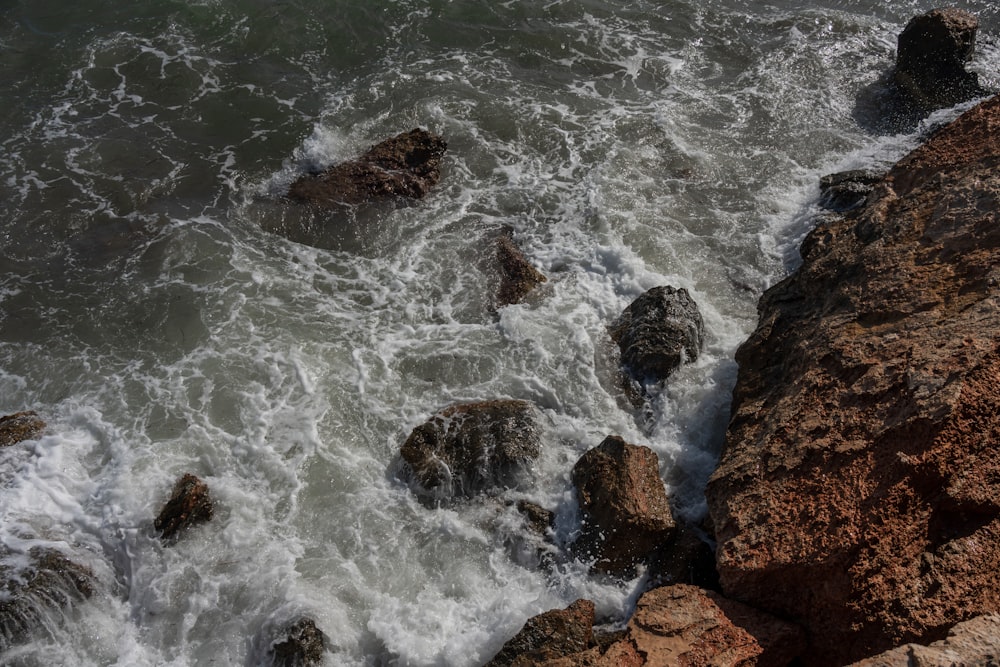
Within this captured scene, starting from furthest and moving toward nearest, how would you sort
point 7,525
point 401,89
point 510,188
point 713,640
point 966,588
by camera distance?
point 401,89
point 510,188
point 7,525
point 713,640
point 966,588

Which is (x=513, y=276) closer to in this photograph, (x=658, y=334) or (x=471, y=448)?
(x=658, y=334)

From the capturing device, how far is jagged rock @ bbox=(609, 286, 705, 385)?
8.09 meters

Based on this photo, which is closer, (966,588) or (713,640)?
(966,588)

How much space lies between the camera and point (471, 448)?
7.45m

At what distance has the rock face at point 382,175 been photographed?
36.0ft

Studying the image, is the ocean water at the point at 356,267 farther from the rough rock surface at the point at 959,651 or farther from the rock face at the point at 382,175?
the rough rock surface at the point at 959,651

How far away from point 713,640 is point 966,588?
1.68 metres

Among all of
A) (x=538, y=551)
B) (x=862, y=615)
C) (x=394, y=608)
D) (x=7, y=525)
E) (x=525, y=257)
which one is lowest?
(x=7, y=525)

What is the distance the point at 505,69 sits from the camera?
13750 mm

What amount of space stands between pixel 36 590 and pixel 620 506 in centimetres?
546

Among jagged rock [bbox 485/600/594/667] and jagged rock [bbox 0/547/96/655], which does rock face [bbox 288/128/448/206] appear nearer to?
jagged rock [bbox 0/547/96/655]

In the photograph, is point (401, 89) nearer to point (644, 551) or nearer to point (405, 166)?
point (405, 166)

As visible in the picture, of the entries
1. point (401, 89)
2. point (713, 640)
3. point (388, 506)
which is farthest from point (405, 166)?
point (713, 640)

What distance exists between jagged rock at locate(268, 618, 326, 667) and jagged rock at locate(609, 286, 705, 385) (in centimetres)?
427
